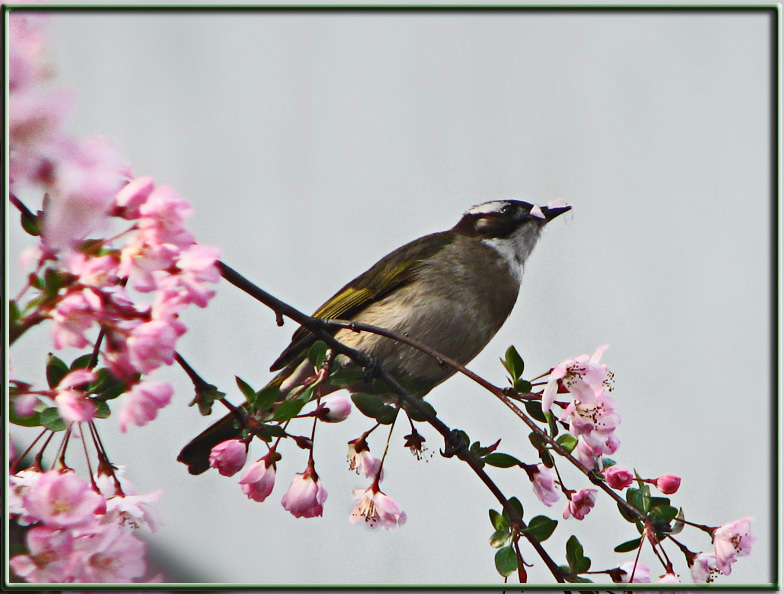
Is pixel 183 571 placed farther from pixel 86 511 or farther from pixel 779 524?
pixel 779 524

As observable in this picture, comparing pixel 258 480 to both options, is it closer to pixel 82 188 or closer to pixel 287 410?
pixel 287 410

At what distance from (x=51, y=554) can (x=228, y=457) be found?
28cm

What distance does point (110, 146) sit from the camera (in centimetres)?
63

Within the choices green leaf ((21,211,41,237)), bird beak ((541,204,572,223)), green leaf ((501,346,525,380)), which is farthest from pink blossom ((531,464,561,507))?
green leaf ((21,211,41,237))

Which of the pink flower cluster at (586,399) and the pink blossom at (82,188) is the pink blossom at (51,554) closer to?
the pink blossom at (82,188)

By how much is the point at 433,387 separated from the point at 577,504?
1.07ft

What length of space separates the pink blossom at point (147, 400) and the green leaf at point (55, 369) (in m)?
0.22

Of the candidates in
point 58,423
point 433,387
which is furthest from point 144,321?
point 433,387

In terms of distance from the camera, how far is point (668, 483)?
1092mm

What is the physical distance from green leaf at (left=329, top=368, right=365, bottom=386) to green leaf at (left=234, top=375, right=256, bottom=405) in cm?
13

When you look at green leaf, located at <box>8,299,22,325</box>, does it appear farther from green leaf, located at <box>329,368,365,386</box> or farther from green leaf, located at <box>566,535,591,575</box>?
green leaf, located at <box>566,535,591,575</box>

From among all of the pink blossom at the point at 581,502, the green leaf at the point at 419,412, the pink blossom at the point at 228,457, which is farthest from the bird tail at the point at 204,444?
the pink blossom at the point at 581,502

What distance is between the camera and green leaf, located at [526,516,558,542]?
3.52 feet

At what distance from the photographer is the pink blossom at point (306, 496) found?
1086 mm
